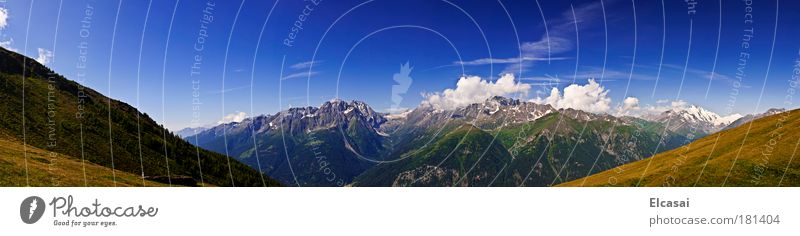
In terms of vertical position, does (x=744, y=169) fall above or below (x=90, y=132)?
below

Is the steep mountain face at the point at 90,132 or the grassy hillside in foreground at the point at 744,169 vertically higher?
the steep mountain face at the point at 90,132

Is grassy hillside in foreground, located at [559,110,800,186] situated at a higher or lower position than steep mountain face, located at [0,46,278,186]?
lower

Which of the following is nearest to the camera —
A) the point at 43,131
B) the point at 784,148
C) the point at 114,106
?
the point at 784,148

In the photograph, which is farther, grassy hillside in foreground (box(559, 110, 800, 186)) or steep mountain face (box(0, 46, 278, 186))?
steep mountain face (box(0, 46, 278, 186))

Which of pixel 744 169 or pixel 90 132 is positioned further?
pixel 90 132

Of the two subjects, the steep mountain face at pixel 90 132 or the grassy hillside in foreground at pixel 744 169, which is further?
the steep mountain face at pixel 90 132
